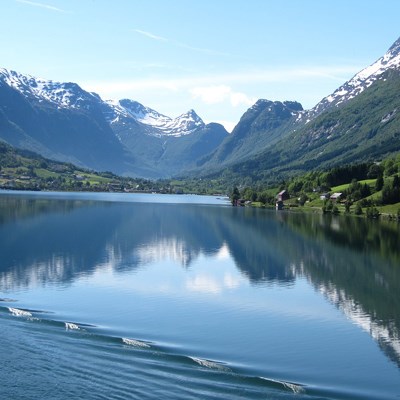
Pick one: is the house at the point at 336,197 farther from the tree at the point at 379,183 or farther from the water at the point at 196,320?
the water at the point at 196,320

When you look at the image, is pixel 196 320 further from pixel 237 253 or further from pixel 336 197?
pixel 336 197

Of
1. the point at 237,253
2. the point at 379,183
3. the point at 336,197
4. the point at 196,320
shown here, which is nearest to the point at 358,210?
the point at 379,183

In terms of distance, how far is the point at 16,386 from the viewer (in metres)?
27.8

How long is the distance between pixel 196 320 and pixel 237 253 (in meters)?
39.8

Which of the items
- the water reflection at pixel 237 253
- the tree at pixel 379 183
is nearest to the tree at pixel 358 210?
the tree at pixel 379 183

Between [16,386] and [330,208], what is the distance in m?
154

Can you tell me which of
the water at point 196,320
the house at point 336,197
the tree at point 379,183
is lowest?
the water at point 196,320

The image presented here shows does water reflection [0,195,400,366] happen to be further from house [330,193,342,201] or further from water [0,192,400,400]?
house [330,193,342,201]

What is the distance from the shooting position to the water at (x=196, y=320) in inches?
1147

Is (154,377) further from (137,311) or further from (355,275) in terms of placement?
(355,275)

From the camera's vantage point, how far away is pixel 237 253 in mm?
81625

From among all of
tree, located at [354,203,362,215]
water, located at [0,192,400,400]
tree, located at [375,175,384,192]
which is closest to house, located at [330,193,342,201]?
tree, located at [375,175,384,192]

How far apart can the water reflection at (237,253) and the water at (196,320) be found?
24cm

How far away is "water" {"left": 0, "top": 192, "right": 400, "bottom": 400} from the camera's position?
95.6 ft
